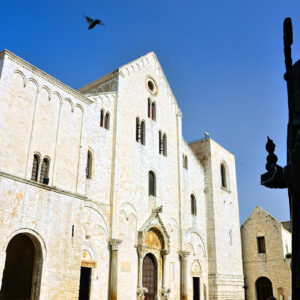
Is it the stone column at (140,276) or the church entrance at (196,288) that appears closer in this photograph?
the stone column at (140,276)

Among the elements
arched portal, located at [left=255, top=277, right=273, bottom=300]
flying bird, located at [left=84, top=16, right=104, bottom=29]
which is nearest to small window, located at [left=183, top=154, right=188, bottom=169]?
arched portal, located at [left=255, top=277, right=273, bottom=300]

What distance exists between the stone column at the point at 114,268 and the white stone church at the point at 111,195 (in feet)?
0.18

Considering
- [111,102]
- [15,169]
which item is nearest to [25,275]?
[15,169]

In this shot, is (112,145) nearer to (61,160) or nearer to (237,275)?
(61,160)

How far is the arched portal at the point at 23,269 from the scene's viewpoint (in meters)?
13.3

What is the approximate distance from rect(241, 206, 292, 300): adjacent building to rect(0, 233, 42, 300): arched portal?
2057 centimetres

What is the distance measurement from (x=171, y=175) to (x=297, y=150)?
2023 cm

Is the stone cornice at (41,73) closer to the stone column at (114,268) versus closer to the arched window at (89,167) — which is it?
the arched window at (89,167)

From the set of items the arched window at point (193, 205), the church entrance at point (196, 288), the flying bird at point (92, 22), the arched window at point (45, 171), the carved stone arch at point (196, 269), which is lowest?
the church entrance at point (196, 288)

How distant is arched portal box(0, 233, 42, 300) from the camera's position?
523 inches

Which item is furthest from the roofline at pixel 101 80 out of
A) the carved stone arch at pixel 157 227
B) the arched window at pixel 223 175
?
the arched window at pixel 223 175

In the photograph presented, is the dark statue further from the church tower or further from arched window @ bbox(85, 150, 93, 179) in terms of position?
the church tower

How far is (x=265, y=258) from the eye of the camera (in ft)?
96.9

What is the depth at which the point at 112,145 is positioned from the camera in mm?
19875
